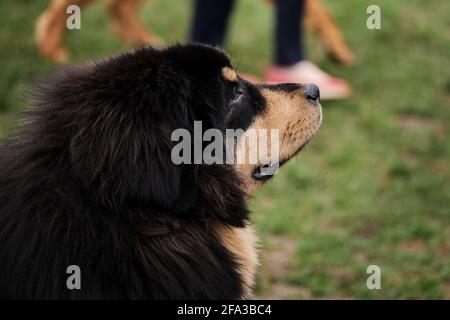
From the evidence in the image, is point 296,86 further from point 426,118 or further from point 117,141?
point 426,118

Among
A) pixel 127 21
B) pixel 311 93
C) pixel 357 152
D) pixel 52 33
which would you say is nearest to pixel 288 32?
pixel 357 152

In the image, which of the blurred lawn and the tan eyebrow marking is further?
the blurred lawn

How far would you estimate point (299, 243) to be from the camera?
425cm

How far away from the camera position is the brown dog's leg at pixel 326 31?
20.6 ft

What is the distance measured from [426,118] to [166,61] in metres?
3.68

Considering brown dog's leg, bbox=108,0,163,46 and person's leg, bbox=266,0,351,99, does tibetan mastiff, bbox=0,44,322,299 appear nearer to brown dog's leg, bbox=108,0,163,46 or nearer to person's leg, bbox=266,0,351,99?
person's leg, bbox=266,0,351,99

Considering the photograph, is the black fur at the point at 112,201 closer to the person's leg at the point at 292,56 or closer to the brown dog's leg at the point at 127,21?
the person's leg at the point at 292,56

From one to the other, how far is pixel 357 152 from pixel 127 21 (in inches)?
90.5

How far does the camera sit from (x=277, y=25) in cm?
565

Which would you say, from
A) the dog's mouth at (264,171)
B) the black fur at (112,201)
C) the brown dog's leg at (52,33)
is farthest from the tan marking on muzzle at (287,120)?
the brown dog's leg at (52,33)

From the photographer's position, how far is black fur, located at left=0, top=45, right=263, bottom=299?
7.27 feet

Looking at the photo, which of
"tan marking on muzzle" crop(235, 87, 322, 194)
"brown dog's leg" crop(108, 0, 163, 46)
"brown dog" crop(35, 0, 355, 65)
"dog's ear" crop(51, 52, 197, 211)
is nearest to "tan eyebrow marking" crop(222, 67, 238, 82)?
"tan marking on muzzle" crop(235, 87, 322, 194)

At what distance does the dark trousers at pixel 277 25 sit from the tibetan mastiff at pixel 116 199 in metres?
2.84

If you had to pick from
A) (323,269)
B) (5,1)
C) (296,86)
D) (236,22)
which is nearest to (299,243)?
(323,269)
